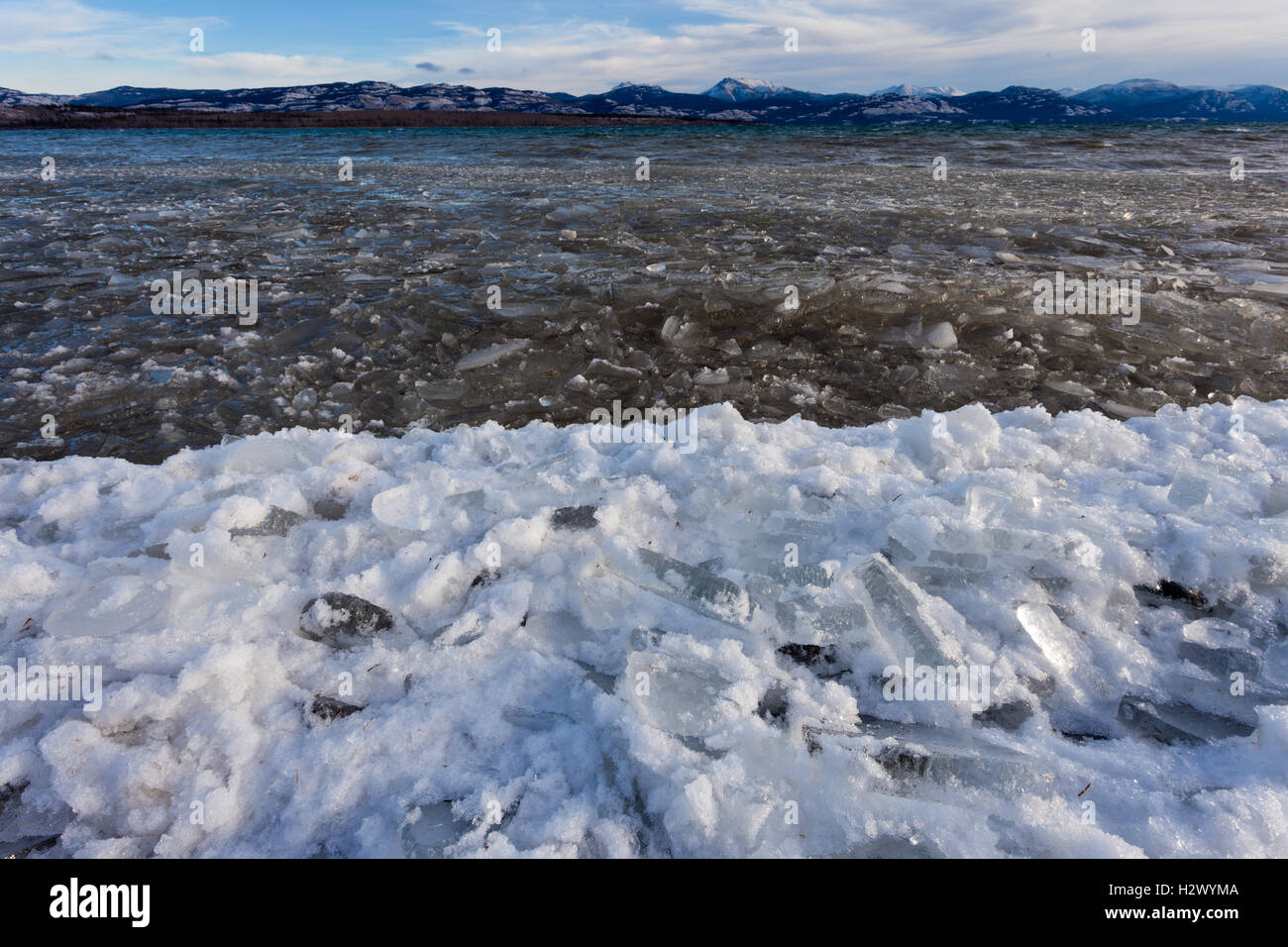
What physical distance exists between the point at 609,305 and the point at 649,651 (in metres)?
3.69

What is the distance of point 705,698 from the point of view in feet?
5.20

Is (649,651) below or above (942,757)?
above

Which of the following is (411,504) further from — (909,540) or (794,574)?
(909,540)

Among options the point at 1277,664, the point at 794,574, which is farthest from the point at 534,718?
the point at 1277,664

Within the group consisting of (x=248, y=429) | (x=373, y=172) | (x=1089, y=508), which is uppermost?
(x=373, y=172)

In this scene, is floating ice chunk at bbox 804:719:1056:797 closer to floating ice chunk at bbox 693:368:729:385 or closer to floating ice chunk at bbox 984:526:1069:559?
floating ice chunk at bbox 984:526:1069:559

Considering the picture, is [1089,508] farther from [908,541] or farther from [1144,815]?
[1144,815]

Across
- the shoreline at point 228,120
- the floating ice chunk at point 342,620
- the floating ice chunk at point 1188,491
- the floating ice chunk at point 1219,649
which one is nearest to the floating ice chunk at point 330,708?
the floating ice chunk at point 342,620

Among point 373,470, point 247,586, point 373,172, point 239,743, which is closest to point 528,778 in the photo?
point 239,743

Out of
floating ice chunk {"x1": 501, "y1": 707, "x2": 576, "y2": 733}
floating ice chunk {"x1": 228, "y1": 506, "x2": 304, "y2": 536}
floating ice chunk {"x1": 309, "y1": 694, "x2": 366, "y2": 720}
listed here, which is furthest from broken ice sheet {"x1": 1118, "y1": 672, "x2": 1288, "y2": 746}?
floating ice chunk {"x1": 228, "y1": 506, "x2": 304, "y2": 536}

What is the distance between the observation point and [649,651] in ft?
5.66

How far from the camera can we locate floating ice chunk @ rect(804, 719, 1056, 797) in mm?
1422

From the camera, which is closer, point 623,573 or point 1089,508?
point 623,573
